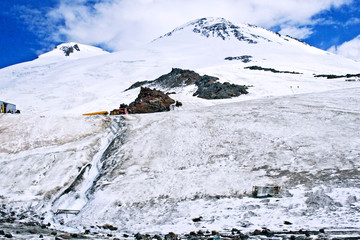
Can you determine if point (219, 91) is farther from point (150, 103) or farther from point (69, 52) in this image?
point (69, 52)

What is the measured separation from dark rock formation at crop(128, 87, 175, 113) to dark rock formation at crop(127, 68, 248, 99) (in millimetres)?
11432

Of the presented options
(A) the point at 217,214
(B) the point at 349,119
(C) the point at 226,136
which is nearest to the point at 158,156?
(C) the point at 226,136

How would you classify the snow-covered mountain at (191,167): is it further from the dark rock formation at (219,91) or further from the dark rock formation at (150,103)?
the dark rock formation at (219,91)

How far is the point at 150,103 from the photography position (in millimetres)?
36875

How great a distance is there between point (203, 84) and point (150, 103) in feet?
71.8

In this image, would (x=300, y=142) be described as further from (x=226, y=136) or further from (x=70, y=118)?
(x=70, y=118)

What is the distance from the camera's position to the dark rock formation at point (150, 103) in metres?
36.0

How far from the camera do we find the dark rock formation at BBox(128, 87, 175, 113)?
3597 cm

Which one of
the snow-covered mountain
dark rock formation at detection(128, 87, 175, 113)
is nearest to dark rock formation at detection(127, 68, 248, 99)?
dark rock formation at detection(128, 87, 175, 113)

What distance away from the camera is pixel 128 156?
59.7 ft

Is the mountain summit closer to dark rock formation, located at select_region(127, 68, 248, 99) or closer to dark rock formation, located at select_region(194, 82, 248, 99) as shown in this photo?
dark rock formation, located at select_region(127, 68, 248, 99)

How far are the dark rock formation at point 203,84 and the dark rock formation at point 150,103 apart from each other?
1143cm

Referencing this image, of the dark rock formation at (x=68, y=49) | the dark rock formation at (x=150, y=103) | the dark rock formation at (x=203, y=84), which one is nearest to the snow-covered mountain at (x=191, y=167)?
the dark rock formation at (x=150, y=103)

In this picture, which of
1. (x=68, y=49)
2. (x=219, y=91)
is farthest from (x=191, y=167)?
(x=68, y=49)
